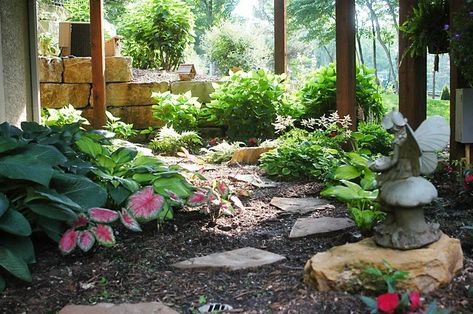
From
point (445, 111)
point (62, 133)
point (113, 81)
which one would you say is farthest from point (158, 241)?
point (445, 111)

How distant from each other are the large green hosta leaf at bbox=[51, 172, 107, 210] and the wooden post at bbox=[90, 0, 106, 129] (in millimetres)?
5082

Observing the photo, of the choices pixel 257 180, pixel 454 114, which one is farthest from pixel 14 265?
pixel 454 114

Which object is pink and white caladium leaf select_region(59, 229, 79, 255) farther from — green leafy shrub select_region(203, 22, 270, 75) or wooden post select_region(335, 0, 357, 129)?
green leafy shrub select_region(203, 22, 270, 75)

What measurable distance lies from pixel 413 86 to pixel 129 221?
322 cm

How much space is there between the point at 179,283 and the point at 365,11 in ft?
63.4

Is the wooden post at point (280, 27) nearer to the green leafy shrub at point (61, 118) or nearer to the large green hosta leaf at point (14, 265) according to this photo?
the green leafy shrub at point (61, 118)

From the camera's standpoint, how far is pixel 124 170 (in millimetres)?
3477

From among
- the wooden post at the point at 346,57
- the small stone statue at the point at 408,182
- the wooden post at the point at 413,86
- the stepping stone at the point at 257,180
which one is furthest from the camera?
the wooden post at the point at 346,57

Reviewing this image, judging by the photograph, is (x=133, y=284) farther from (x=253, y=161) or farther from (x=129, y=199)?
(x=253, y=161)

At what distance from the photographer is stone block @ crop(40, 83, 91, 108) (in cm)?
835

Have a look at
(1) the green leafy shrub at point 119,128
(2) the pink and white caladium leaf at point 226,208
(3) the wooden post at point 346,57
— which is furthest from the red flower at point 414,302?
(1) the green leafy shrub at point 119,128

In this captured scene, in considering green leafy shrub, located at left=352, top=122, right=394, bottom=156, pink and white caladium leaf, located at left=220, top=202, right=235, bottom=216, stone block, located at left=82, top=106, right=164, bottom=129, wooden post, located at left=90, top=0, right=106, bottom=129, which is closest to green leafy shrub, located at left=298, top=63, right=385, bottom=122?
green leafy shrub, located at left=352, top=122, right=394, bottom=156

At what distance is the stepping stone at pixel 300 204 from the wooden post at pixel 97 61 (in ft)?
14.3

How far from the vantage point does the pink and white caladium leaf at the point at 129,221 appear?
2753mm
